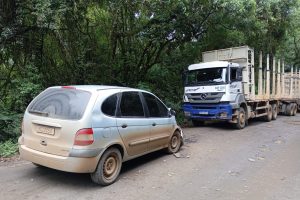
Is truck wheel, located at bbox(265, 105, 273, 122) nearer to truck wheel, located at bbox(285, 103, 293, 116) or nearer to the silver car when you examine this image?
truck wheel, located at bbox(285, 103, 293, 116)

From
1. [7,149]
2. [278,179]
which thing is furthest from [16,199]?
[278,179]

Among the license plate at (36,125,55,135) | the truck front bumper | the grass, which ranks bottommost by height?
the grass

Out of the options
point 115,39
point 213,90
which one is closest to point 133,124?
point 213,90

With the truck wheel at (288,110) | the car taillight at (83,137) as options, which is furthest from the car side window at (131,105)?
the truck wheel at (288,110)

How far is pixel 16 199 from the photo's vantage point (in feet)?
16.1

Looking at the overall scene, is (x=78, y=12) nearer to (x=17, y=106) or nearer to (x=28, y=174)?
(x=17, y=106)

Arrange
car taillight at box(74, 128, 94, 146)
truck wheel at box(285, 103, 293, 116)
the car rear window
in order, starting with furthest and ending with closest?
truck wheel at box(285, 103, 293, 116) → the car rear window → car taillight at box(74, 128, 94, 146)

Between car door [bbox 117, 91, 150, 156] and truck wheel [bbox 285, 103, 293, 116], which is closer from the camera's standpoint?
car door [bbox 117, 91, 150, 156]

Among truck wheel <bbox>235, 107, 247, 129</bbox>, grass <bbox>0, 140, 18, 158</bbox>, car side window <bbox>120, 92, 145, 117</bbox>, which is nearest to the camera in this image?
car side window <bbox>120, 92, 145, 117</bbox>

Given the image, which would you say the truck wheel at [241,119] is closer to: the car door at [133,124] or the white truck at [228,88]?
the white truck at [228,88]

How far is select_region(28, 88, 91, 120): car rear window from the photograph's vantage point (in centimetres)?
537

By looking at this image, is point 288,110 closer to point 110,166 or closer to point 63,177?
point 110,166

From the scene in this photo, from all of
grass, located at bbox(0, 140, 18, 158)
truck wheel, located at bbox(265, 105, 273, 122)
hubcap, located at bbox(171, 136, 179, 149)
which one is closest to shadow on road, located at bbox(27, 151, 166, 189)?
grass, located at bbox(0, 140, 18, 158)

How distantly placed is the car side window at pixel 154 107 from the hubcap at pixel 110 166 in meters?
1.52
